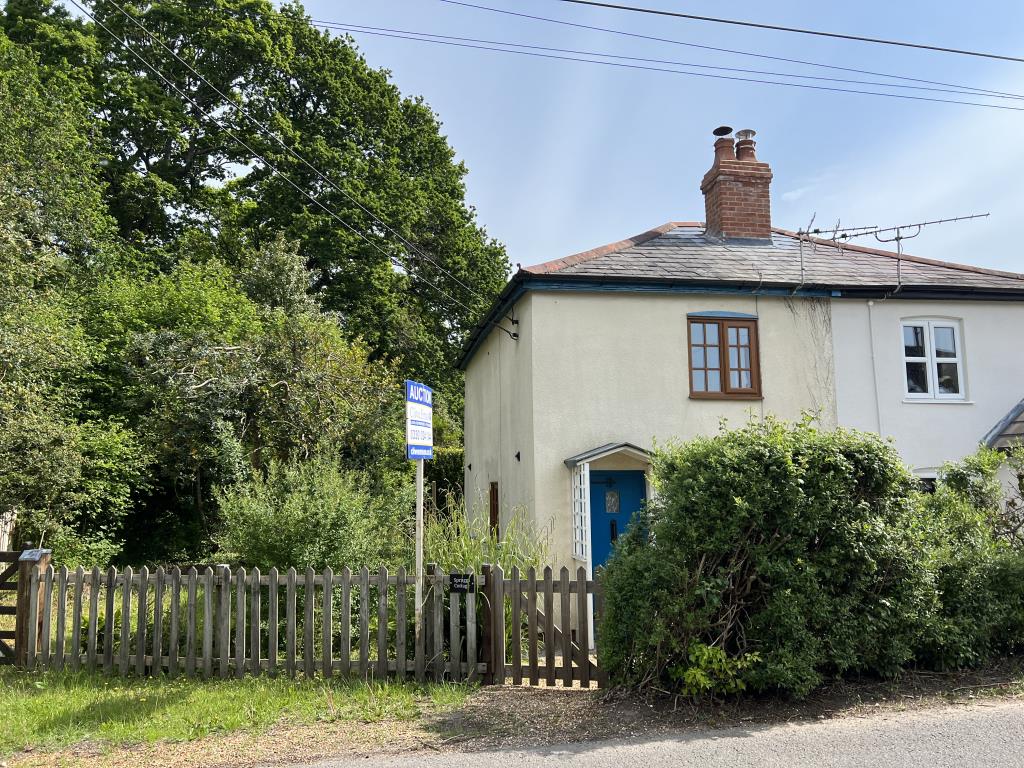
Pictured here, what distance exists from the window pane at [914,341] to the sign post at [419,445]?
9.52 metres

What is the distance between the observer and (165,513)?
1661cm

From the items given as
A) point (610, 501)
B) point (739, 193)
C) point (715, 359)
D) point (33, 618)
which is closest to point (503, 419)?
point (610, 501)

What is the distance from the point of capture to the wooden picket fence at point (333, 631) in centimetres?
660

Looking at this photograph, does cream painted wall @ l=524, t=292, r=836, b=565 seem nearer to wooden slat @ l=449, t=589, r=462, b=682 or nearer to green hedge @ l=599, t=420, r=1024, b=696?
wooden slat @ l=449, t=589, r=462, b=682

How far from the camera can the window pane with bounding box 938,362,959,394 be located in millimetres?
12742

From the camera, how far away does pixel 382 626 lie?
264 inches

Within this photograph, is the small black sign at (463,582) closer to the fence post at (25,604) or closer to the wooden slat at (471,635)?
the wooden slat at (471,635)

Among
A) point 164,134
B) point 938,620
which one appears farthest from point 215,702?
point 164,134

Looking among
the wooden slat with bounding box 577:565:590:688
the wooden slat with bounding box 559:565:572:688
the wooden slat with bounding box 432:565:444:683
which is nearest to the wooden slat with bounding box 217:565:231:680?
the wooden slat with bounding box 432:565:444:683

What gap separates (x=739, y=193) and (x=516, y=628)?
10701 mm

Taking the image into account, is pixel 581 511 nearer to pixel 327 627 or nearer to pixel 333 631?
pixel 333 631

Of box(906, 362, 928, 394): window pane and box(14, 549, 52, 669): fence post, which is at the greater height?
box(906, 362, 928, 394): window pane

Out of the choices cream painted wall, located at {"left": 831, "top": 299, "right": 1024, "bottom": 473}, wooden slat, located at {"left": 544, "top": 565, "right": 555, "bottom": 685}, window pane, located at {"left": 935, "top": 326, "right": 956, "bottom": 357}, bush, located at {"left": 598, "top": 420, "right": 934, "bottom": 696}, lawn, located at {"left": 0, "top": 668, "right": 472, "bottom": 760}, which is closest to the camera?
lawn, located at {"left": 0, "top": 668, "right": 472, "bottom": 760}

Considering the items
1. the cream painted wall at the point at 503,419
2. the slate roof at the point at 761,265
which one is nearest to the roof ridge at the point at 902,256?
the slate roof at the point at 761,265
